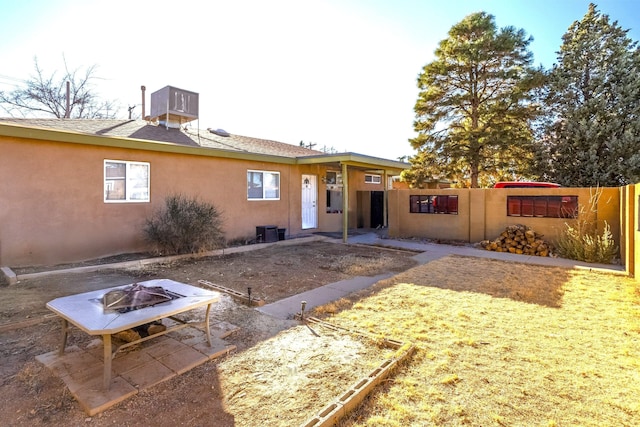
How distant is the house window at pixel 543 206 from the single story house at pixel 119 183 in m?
4.39

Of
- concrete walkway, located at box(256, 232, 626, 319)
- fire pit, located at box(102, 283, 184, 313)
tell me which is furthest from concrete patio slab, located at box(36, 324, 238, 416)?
concrete walkway, located at box(256, 232, 626, 319)

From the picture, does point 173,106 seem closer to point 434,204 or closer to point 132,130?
point 132,130

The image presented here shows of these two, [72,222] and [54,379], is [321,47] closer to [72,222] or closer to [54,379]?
[72,222]

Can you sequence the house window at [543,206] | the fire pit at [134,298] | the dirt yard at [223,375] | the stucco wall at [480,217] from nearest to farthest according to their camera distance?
the dirt yard at [223,375] < the fire pit at [134,298] < the stucco wall at [480,217] < the house window at [543,206]

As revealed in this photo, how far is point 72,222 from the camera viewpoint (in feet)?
24.6

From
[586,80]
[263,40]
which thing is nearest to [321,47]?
[263,40]

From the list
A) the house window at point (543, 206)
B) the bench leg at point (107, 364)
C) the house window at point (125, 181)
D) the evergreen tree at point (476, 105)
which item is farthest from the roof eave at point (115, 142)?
the evergreen tree at point (476, 105)

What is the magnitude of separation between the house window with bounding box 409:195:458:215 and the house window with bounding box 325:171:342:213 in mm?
3252

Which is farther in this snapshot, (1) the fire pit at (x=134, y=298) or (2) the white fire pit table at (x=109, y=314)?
(1) the fire pit at (x=134, y=298)

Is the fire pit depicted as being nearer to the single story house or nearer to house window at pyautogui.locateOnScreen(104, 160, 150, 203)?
the single story house

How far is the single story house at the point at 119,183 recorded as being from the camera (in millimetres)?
6867

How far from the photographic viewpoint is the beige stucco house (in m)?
6.86

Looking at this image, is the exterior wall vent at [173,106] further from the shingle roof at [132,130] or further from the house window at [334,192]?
the house window at [334,192]

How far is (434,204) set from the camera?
1144 centimetres
